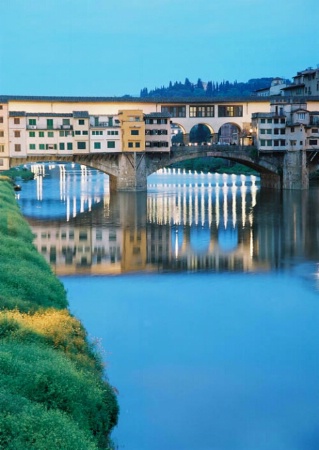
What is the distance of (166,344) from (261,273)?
8085 mm

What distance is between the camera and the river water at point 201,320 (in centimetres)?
1020

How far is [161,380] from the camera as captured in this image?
11789 mm

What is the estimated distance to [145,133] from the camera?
51.6 metres

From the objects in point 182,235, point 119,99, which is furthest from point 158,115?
point 182,235

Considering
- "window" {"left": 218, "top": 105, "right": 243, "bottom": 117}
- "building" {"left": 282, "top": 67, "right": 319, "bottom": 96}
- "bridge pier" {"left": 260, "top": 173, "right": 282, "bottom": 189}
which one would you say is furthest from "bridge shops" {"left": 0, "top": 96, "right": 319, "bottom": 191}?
"building" {"left": 282, "top": 67, "right": 319, "bottom": 96}

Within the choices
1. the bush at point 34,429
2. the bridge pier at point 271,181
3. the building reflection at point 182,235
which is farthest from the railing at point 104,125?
the bush at point 34,429

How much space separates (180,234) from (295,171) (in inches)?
1003

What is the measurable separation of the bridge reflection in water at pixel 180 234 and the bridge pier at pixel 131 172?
3.36 metres

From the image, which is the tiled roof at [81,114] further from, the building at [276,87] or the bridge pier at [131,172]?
the building at [276,87]

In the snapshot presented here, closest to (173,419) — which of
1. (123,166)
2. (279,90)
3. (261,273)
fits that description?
(261,273)

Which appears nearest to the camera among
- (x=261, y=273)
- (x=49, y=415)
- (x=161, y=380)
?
(x=49, y=415)

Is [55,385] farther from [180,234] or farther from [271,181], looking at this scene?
[271,181]

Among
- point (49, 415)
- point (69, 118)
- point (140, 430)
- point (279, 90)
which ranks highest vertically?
point (279, 90)

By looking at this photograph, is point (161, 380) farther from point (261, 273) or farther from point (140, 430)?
point (261, 273)
